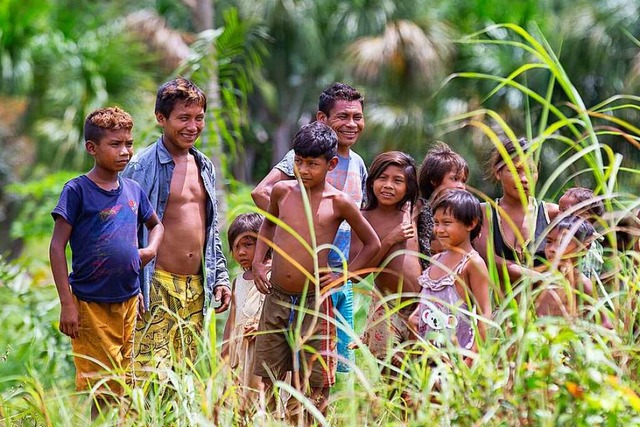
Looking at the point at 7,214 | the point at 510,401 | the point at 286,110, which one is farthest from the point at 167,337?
the point at 286,110

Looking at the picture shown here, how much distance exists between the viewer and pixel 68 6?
23.1m

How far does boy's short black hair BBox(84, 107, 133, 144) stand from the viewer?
174 inches

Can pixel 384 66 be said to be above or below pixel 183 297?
above

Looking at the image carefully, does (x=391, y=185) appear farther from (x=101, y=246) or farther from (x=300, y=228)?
(x=101, y=246)

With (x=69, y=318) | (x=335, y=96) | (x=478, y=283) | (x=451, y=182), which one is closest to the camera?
(x=478, y=283)

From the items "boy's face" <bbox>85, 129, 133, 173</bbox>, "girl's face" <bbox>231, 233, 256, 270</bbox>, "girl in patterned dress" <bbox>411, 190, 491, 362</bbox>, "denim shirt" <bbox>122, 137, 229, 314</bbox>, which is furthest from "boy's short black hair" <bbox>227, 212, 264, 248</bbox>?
"girl in patterned dress" <bbox>411, 190, 491, 362</bbox>

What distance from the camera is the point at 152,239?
4.57 metres

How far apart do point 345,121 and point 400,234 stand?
651mm

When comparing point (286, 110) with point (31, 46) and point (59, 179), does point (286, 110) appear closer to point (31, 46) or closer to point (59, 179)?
point (31, 46)

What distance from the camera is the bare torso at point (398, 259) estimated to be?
187 inches

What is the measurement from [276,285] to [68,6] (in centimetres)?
1976

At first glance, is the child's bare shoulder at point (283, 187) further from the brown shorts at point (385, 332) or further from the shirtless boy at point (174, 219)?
the brown shorts at point (385, 332)

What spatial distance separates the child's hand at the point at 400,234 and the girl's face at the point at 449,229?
0.78 ft

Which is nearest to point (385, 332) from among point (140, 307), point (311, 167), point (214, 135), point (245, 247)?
point (311, 167)
